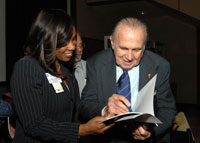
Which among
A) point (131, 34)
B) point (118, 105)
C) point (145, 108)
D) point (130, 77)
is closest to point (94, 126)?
point (118, 105)

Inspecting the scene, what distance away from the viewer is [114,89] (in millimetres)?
1598

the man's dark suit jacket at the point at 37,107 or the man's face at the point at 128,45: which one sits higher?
the man's face at the point at 128,45

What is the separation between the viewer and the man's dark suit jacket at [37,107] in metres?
1.19

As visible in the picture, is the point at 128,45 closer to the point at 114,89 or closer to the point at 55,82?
the point at 114,89

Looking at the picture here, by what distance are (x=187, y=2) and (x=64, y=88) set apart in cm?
330

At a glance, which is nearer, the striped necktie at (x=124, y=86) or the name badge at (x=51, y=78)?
the name badge at (x=51, y=78)

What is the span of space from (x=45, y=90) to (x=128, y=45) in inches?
24.3

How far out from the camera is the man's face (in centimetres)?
151

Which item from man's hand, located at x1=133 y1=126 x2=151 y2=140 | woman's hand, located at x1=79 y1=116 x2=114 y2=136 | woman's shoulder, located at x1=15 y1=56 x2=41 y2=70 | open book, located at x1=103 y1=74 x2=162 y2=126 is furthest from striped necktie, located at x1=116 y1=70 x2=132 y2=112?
woman's shoulder, located at x1=15 y1=56 x2=41 y2=70

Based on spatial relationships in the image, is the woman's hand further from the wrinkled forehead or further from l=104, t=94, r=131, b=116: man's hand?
the wrinkled forehead

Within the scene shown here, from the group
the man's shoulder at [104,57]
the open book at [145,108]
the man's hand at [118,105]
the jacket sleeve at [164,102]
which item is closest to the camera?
the open book at [145,108]

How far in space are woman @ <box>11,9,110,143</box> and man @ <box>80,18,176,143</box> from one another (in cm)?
26

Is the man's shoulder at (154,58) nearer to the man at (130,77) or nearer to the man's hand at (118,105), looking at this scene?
the man at (130,77)

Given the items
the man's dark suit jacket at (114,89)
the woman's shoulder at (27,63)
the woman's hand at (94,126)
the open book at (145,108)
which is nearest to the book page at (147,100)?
the open book at (145,108)
